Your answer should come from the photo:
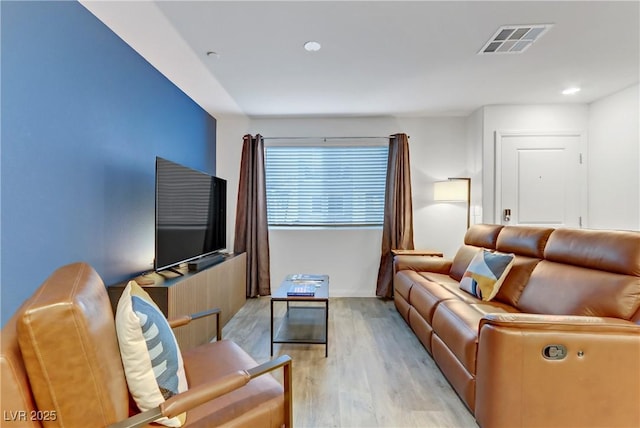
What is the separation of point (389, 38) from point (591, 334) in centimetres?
220

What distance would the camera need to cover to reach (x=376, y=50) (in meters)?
2.40

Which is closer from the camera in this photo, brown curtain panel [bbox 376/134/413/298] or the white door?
the white door

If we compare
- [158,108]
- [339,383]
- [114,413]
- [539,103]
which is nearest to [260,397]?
[114,413]

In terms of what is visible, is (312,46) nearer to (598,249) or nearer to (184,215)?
(184,215)

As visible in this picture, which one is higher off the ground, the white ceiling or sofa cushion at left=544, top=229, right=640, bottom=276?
the white ceiling

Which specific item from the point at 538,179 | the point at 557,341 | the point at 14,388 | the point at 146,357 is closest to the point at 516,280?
the point at 557,341

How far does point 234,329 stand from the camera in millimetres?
2969

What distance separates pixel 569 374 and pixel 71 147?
9.60 ft

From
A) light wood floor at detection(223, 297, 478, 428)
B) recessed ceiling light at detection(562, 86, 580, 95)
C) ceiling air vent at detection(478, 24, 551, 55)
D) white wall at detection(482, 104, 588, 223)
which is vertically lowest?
light wood floor at detection(223, 297, 478, 428)

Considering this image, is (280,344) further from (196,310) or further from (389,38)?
(389,38)

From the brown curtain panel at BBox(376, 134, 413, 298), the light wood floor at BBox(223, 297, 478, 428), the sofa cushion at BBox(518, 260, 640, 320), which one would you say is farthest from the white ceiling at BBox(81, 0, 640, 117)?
the light wood floor at BBox(223, 297, 478, 428)

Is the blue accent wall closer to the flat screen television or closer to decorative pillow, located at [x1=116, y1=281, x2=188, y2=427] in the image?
the flat screen television

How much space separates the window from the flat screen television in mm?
1048

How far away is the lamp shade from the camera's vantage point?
3.84m
